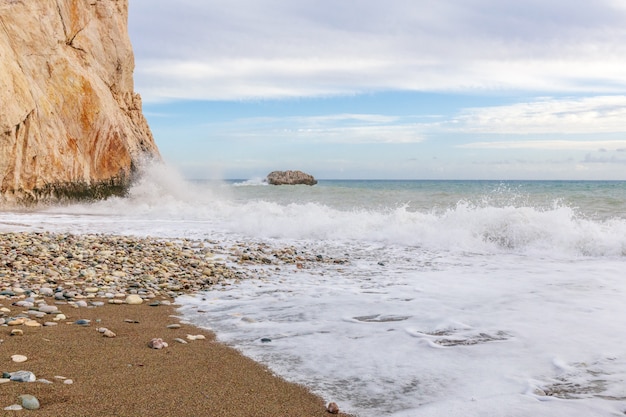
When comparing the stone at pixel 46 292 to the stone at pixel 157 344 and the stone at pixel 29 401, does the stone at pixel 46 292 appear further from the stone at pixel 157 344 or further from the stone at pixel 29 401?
the stone at pixel 29 401

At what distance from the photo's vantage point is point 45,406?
2840 millimetres

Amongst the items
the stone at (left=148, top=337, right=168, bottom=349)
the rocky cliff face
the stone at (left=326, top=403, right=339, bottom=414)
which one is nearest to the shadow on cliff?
the rocky cliff face

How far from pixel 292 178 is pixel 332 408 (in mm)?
63880

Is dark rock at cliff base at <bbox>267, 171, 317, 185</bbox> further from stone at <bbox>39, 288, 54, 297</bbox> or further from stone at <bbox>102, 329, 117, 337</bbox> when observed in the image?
stone at <bbox>102, 329, 117, 337</bbox>

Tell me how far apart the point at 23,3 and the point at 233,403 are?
22699mm

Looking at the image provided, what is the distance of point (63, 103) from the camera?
21234 millimetres

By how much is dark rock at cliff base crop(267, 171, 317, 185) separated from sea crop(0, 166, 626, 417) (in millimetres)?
54192

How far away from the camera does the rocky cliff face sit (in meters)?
18.2

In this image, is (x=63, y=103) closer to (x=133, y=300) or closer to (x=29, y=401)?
(x=133, y=300)

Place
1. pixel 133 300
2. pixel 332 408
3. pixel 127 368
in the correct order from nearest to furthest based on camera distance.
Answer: pixel 332 408, pixel 127 368, pixel 133 300

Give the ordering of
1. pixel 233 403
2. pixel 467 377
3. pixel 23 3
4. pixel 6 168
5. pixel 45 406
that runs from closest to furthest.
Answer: pixel 45 406
pixel 233 403
pixel 467 377
pixel 6 168
pixel 23 3

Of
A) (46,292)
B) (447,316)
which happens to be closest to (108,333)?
(46,292)

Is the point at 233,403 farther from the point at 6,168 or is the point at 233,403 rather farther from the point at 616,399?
the point at 6,168

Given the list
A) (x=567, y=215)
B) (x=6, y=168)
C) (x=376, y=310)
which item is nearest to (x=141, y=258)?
(x=376, y=310)
